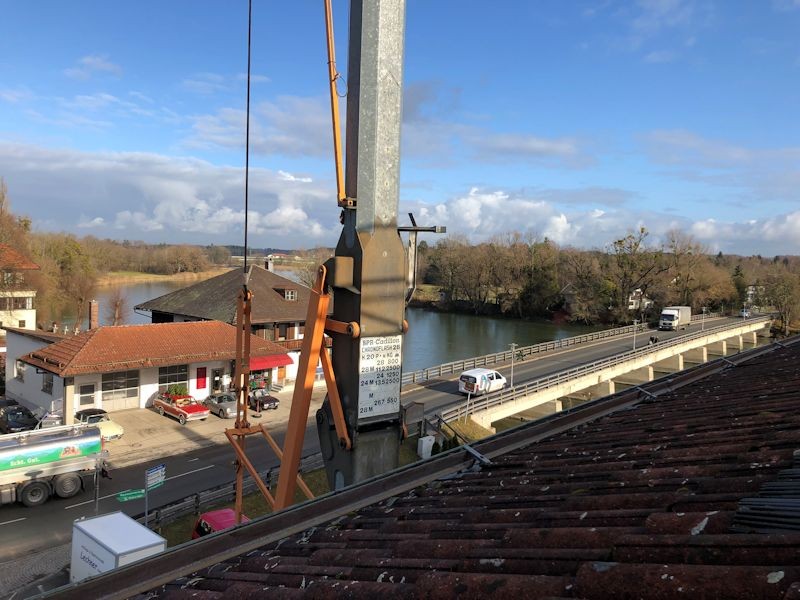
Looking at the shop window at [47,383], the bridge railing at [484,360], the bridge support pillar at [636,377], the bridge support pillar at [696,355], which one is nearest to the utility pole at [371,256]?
the shop window at [47,383]

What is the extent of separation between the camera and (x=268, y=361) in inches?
1064

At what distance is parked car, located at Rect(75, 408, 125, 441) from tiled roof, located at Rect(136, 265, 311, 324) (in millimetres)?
8637

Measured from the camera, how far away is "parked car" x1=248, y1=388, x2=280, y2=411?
25.2m

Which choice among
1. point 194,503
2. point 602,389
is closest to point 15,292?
point 194,503

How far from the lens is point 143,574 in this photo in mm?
3590

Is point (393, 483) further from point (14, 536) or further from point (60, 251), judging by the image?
point (60, 251)

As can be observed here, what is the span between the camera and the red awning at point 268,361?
1045 inches

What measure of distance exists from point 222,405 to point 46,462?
9130 millimetres

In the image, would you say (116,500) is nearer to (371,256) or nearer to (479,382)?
(371,256)

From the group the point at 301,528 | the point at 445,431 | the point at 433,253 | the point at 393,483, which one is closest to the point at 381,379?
the point at 393,483

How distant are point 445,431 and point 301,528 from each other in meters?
18.3

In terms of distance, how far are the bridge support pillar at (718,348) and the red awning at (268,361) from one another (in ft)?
155

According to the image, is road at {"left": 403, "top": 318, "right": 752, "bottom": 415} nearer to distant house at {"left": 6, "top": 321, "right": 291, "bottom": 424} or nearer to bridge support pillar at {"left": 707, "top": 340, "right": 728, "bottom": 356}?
bridge support pillar at {"left": 707, "top": 340, "right": 728, "bottom": 356}

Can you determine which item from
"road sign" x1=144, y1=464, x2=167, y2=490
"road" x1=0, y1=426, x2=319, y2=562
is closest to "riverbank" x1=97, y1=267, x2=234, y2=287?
"road" x1=0, y1=426, x2=319, y2=562
